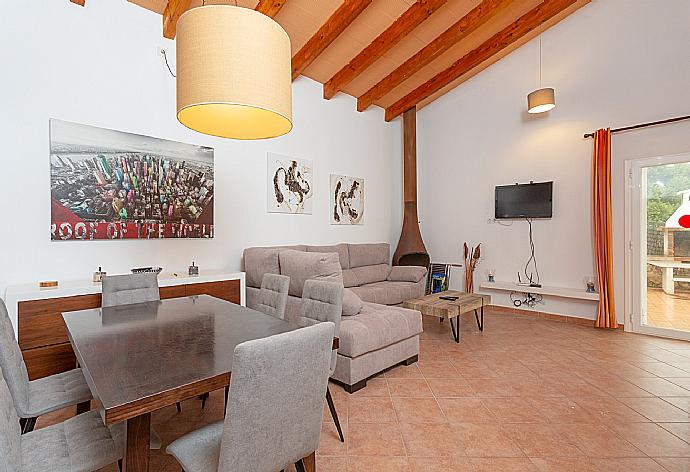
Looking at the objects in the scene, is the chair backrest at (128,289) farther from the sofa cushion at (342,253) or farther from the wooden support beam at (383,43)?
the wooden support beam at (383,43)

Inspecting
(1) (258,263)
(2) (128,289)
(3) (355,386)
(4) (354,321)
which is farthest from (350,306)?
(2) (128,289)

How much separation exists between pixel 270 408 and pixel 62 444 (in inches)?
33.1

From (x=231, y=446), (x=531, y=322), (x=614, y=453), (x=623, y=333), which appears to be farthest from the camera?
(x=531, y=322)

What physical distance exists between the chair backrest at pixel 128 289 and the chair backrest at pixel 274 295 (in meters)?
0.78

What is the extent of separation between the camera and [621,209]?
14.9 ft

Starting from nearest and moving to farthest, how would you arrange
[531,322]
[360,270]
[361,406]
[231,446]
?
[231,446] < [361,406] < [531,322] < [360,270]

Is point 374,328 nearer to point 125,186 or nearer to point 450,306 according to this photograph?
point 450,306

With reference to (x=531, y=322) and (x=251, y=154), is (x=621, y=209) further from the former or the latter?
(x=251, y=154)

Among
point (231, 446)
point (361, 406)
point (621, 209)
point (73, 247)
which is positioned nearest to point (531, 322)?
point (621, 209)

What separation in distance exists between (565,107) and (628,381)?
363cm

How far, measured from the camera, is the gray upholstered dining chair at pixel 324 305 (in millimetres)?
2236

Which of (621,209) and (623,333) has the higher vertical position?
→ (621,209)

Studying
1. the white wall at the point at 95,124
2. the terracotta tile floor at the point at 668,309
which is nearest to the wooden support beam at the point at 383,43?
the white wall at the point at 95,124

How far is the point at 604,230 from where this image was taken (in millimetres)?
4574
